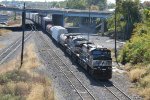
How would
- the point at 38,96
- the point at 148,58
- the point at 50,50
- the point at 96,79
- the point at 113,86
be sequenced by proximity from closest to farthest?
the point at 38,96 → the point at 113,86 → the point at 96,79 → the point at 148,58 → the point at 50,50

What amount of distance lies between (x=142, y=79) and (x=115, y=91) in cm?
441

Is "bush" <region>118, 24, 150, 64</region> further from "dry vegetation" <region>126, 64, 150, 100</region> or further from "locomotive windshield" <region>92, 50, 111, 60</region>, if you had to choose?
"locomotive windshield" <region>92, 50, 111, 60</region>

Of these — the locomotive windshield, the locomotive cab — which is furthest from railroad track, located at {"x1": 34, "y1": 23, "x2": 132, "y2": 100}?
the locomotive windshield

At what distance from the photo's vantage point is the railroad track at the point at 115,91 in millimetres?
31683

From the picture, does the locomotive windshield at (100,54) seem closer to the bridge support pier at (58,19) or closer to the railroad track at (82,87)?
the railroad track at (82,87)

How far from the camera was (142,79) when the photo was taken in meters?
37.3

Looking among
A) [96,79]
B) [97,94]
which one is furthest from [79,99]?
[96,79]

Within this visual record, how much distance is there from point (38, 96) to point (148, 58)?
19458 mm

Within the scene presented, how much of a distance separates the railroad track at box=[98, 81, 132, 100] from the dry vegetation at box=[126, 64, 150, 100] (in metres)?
1.48

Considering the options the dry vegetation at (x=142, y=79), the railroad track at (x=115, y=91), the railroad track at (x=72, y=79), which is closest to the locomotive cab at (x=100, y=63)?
the railroad track at (x=115, y=91)

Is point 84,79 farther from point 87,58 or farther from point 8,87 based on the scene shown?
point 8,87

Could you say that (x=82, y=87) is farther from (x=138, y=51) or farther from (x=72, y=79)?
(x=138, y=51)

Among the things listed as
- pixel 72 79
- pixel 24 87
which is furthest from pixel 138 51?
pixel 24 87

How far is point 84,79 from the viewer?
129 ft
